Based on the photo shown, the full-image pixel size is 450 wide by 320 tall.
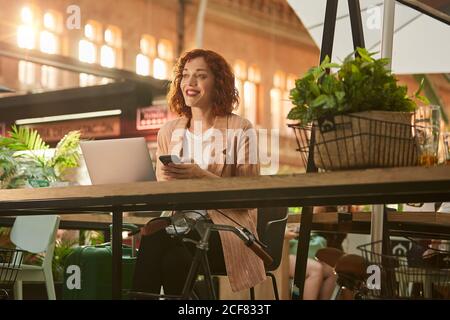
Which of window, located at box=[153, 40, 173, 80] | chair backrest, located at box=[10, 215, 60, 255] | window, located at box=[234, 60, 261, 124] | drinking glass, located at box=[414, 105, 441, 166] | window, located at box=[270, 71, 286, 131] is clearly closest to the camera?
drinking glass, located at box=[414, 105, 441, 166]

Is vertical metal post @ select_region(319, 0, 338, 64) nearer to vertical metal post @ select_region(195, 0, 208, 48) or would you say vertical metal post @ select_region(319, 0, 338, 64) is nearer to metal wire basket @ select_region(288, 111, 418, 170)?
metal wire basket @ select_region(288, 111, 418, 170)

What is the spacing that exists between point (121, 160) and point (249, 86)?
63.5 feet

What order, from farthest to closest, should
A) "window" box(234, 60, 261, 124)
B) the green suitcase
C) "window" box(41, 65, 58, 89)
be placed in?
"window" box(234, 60, 261, 124)
"window" box(41, 65, 58, 89)
the green suitcase

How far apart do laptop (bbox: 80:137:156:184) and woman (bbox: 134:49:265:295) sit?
23cm

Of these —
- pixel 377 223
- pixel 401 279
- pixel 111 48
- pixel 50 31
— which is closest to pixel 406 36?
pixel 377 223

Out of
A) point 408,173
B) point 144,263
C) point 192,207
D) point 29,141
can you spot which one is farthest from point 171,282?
point 29,141

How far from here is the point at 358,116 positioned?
2377 millimetres

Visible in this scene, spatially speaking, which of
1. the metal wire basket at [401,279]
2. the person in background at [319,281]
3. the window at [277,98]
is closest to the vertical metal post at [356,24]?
the metal wire basket at [401,279]

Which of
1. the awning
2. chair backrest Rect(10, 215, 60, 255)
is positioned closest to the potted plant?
the awning

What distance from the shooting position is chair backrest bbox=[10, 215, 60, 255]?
4.96 meters

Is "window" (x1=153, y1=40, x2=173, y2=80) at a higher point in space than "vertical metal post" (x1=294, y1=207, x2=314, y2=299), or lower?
higher

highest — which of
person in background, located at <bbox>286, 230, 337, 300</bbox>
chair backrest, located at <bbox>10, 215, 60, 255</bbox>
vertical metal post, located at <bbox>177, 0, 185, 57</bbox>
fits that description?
vertical metal post, located at <bbox>177, 0, 185, 57</bbox>

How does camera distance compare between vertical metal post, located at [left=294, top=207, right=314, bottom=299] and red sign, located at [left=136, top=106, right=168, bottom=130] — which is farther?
red sign, located at [left=136, top=106, right=168, bottom=130]

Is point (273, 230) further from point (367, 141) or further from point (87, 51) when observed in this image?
point (87, 51)
